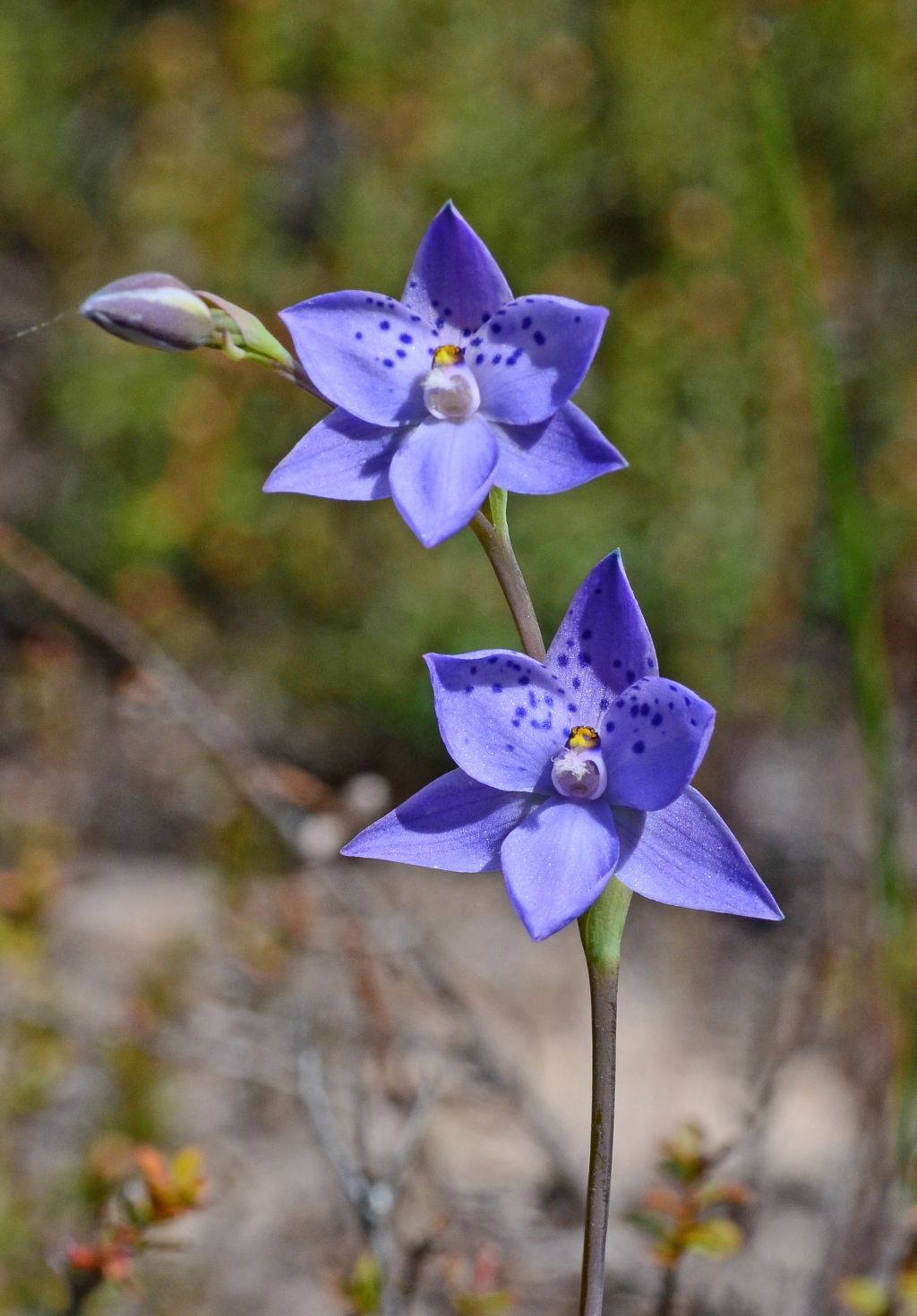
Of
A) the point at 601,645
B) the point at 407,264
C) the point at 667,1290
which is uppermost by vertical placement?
the point at 407,264

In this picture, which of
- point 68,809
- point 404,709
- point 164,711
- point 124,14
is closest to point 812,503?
point 404,709

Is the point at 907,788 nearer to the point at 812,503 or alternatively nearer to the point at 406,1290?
the point at 812,503

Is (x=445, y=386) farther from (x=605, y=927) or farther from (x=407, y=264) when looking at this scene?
(x=407, y=264)

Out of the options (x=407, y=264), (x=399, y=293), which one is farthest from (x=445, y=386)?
(x=407, y=264)

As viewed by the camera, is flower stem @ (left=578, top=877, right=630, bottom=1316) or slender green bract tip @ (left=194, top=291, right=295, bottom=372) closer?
flower stem @ (left=578, top=877, right=630, bottom=1316)

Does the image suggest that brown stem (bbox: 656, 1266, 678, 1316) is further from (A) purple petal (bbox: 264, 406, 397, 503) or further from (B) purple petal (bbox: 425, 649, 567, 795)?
(A) purple petal (bbox: 264, 406, 397, 503)

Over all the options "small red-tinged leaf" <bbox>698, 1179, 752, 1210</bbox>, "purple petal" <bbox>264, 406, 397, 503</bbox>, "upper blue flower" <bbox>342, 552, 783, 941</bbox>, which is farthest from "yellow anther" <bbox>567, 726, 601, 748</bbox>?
"small red-tinged leaf" <bbox>698, 1179, 752, 1210</bbox>

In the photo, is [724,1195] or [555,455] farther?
→ [724,1195]
